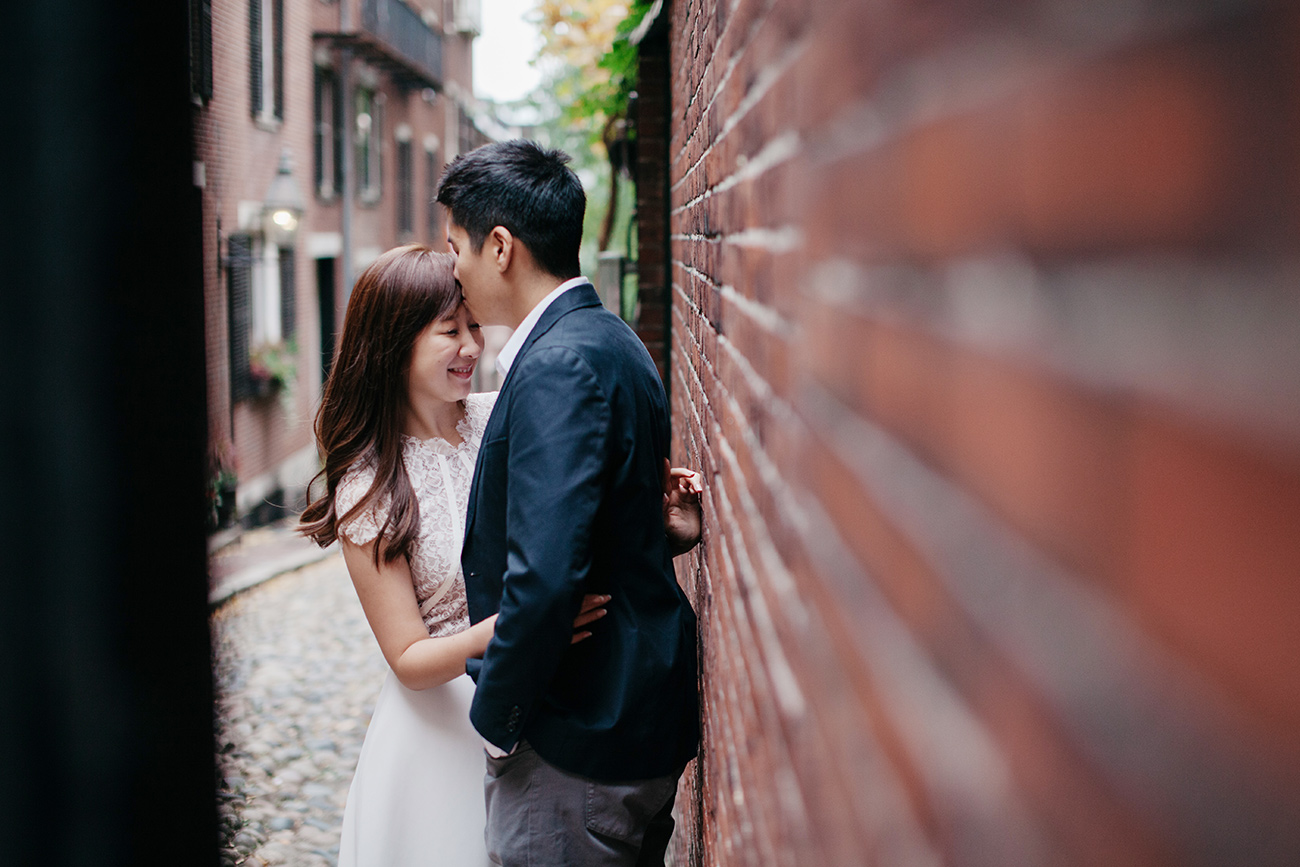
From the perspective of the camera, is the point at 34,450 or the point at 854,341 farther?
the point at 34,450

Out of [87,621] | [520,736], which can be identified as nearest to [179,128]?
[87,621]

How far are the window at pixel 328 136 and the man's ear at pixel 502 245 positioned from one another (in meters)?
16.6

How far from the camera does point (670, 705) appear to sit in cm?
246

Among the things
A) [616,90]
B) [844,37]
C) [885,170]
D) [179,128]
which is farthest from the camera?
[616,90]

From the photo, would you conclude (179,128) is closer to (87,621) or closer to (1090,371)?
(87,621)

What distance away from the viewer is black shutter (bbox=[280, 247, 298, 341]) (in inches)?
637

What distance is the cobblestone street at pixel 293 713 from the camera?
5.43m

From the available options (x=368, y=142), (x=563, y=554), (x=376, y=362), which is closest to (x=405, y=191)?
(x=368, y=142)

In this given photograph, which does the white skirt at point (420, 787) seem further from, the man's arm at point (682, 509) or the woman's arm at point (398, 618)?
the man's arm at point (682, 509)

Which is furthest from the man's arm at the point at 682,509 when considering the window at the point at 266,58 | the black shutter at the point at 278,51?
the black shutter at the point at 278,51

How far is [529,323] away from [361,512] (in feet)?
2.28

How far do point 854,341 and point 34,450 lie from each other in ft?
3.53

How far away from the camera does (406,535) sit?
9.05ft

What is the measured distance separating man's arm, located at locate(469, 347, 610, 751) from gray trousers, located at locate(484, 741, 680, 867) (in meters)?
0.23
